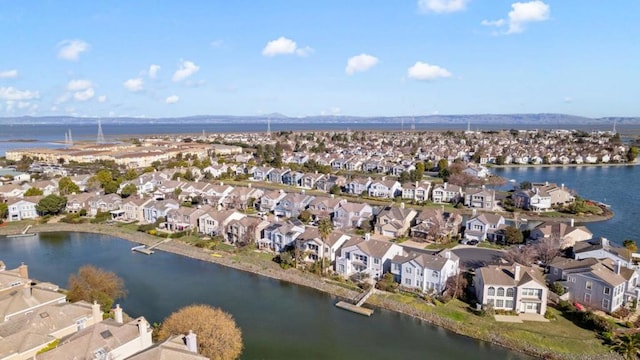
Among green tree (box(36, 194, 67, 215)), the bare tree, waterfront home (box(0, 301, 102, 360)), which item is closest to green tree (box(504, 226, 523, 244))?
the bare tree

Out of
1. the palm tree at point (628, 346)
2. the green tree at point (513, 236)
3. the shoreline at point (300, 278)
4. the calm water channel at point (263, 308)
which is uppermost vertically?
the green tree at point (513, 236)

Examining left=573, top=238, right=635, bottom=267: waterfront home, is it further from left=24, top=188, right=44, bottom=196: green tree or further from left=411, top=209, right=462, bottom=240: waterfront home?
left=24, top=188, right=44, bottom=196: green tree

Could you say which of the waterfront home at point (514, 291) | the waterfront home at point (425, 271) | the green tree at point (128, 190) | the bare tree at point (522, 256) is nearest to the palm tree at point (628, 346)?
the waterfront home at point (514, 291)

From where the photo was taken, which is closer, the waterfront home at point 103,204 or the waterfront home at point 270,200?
the waterfront home at point 103,204

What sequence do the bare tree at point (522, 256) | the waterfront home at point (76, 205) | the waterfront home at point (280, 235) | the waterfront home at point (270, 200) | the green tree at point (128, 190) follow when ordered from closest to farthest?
the bare tree at point (522, 256)
the waterfront home at point (280, 235)
the waterfront home at point (270, 200)
the waterfront home at point (76, 205)
the green tree at point (128, 190)

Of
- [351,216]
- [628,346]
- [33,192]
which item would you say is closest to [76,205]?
[33,192]

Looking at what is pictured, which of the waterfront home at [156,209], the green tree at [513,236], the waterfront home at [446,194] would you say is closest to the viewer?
the green tree at [513,236]

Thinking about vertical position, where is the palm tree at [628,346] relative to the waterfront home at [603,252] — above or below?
below

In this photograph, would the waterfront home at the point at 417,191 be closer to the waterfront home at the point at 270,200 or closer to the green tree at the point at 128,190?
the waterfront home at the point at 270,200
